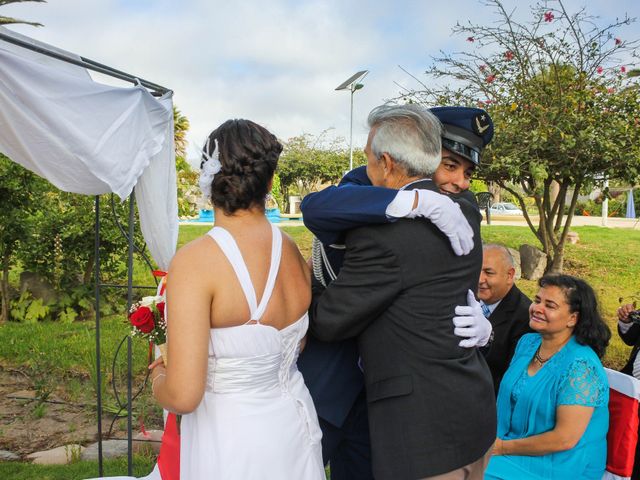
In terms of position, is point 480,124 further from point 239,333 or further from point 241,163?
point 239,333

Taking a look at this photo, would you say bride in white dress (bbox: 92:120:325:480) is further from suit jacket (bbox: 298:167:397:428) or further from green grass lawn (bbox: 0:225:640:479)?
green grass lawn (bbox: 0:225:640:479)

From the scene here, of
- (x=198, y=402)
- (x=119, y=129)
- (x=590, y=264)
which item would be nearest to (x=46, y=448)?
(x=119, y=129)

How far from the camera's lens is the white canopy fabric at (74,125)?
118 inches

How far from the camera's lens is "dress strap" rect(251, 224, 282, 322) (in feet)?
6.36

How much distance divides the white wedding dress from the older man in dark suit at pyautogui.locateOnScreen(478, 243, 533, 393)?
1.96 m

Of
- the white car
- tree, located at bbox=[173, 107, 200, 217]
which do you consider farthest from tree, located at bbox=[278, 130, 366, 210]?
tree, located at bbox=[173, 107, 200, 217]

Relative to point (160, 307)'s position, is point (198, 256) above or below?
above

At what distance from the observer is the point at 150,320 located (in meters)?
2.70

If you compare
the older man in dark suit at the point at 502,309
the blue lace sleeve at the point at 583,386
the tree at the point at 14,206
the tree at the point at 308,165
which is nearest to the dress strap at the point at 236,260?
the blue lace sleeve at the point at 583,386

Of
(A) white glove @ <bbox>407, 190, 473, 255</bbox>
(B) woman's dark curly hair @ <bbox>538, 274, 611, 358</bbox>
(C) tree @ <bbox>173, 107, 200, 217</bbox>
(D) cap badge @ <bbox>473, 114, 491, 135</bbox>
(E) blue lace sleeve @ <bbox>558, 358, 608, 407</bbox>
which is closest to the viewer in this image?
(A) white glove @ <bbox>407, 190, 473, 255</bbox>

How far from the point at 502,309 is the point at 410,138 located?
7.25ft

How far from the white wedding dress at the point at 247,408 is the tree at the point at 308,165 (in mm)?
32536

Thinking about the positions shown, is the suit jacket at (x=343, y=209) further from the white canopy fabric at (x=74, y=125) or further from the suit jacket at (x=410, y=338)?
the white canopy fabric at (x=74, y=125)

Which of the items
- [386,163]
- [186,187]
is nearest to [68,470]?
[386,163]
